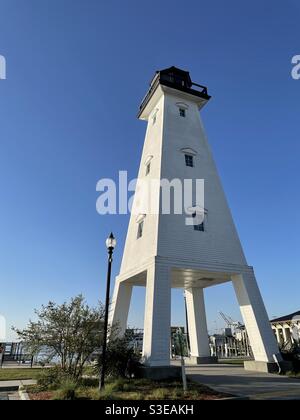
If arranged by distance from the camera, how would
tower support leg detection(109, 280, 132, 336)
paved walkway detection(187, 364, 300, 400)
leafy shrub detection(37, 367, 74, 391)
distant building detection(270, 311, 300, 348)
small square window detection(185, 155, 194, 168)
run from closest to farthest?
paved walkway detection(187, 364, 300, 400) → leafy shrub detection(37, 367, 74, 391) → tower support leg detection(109, 280, 132, 336) → small square window detection(185, 155, 194, 168) → distant building detection(270, 311, 300, 348)

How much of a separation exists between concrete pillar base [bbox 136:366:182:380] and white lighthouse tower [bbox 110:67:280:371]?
376mm

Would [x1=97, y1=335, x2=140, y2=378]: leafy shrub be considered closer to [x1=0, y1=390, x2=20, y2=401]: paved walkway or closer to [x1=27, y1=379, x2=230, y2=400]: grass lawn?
[x1=27, y1=379, x2=230, y2=400]: grass lawn

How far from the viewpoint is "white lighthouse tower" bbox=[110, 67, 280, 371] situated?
56.1 ft

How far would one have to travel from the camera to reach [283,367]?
55.2 feet

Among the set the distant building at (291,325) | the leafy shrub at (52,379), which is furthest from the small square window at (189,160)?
the leafy shrub at (52,379)

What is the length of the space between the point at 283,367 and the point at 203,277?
6.97m

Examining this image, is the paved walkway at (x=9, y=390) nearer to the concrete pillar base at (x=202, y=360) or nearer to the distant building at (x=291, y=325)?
the concrete pillar base at (x=202, y=360)

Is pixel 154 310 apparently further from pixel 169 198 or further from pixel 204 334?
pixel 204 334

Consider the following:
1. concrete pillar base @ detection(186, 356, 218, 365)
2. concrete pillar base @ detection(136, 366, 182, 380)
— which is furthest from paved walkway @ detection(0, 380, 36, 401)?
concrete pillar base @ detection(186, 356, 218, 365)

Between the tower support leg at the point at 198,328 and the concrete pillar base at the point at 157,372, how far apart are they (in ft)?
30.4

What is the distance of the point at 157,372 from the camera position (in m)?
14.6

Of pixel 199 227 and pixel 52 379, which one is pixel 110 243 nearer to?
pixel 52 379

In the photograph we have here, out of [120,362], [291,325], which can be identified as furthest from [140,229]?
[291,325]

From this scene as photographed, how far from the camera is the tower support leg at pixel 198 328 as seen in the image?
23703 mm
